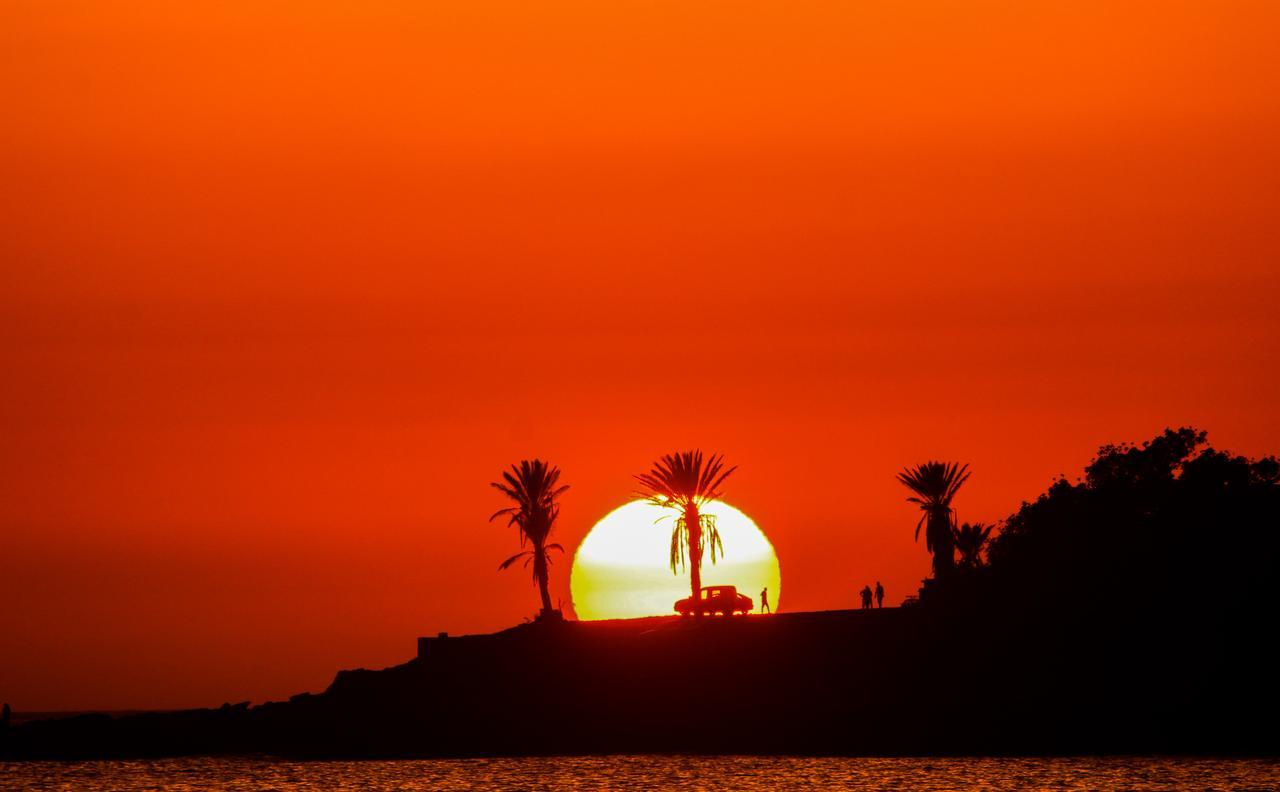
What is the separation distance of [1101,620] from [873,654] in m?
11.7

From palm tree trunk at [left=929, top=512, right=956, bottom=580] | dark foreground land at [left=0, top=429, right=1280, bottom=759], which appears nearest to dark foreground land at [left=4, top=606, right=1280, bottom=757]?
dark foreground land at [left=0, top=429, right=1280, bottom=759]

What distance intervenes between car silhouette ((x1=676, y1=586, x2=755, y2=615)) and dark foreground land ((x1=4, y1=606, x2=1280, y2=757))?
4.31 m

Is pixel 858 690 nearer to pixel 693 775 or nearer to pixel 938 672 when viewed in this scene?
pixel 938 672

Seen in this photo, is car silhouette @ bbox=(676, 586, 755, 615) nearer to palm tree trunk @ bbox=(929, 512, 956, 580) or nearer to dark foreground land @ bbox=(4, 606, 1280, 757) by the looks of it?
dark foreground land @ bbox=(4, 606, 1280, 757)

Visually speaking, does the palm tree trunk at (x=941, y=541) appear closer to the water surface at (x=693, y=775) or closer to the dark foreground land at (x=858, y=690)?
the dark foreground land at (x=858, y=690)

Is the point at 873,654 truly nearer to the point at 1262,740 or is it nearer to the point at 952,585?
the point at 952,585

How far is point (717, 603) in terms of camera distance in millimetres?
105500

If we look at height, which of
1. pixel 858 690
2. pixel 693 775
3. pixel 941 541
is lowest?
pixel 693 775

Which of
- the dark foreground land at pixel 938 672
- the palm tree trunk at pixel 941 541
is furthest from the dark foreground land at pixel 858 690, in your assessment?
the palm tree trunk at pixel 941 541

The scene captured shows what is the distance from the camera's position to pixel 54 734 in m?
120

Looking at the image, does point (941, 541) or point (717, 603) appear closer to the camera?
point (717, 603)

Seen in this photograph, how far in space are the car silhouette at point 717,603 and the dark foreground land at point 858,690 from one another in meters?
→ 4.31

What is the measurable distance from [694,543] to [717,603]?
4724 mm

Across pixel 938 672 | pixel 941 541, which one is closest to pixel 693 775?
pixel 938 672
